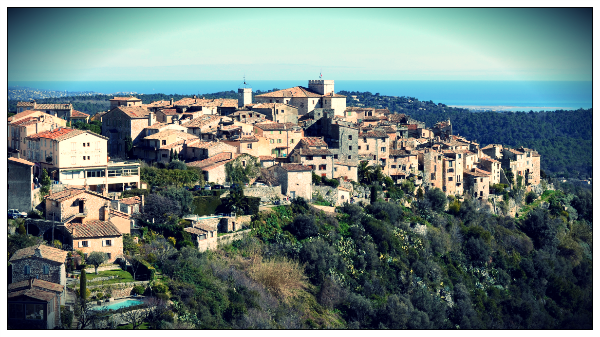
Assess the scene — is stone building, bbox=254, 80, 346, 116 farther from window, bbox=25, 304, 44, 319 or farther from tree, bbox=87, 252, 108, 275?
window, bbox=25, 304, 44, 319

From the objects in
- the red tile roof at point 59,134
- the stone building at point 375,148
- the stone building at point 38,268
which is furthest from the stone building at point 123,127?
the stone building at point 38,268

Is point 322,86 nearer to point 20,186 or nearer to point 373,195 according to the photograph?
point 373,195

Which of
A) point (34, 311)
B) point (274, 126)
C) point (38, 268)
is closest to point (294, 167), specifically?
point (274, 126)

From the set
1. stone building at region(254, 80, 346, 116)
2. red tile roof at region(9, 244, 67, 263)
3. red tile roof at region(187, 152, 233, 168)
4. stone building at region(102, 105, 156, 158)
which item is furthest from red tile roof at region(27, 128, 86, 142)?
stone building at region(254, 80, 346, 116)

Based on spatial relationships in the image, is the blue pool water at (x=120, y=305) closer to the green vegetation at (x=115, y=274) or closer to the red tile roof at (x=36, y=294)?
the green vegetation at (x=115, y=274)

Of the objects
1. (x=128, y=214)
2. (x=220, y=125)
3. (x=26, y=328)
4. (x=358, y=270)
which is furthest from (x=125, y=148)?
(x=26, y=328)

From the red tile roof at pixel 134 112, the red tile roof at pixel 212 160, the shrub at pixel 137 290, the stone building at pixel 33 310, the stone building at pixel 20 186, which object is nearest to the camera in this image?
the stone building at pixel 33 310

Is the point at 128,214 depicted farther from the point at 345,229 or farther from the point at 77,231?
the point at 345,229
